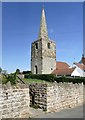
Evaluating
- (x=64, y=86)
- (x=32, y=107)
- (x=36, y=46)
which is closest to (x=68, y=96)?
(x=64, y=86)

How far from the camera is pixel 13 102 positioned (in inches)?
315

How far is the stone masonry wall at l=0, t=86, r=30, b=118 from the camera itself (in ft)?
24.8

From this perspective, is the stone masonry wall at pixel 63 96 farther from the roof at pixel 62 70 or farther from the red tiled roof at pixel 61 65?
the red tiled roof at pixel 61 65

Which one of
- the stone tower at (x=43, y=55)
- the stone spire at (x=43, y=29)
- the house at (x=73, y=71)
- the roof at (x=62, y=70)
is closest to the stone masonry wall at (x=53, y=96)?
the house at (x=73, y=71)

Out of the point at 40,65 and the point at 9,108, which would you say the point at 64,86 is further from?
the point at 40,65

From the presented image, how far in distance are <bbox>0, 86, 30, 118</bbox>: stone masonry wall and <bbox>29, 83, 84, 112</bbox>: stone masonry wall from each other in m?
1.54

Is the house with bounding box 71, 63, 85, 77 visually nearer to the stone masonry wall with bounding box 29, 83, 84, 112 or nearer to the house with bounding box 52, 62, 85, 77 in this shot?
the house with bounding box 52, 62, 85, 77

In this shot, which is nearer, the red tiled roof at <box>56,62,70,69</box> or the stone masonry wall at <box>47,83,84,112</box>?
the stone masonry wall at <box>47,83,84,112</box>

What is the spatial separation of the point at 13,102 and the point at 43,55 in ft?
143

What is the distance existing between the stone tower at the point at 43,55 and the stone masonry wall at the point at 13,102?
135 feet

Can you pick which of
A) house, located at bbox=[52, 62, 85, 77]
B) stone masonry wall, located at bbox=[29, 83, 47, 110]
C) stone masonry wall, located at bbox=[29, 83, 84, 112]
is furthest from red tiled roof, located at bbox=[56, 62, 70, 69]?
stone masonry wall, located at bbox=[29, 83, 47, 110]

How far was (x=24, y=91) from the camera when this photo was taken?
869cm

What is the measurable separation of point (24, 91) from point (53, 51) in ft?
149

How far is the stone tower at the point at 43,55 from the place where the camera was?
2004 inches
